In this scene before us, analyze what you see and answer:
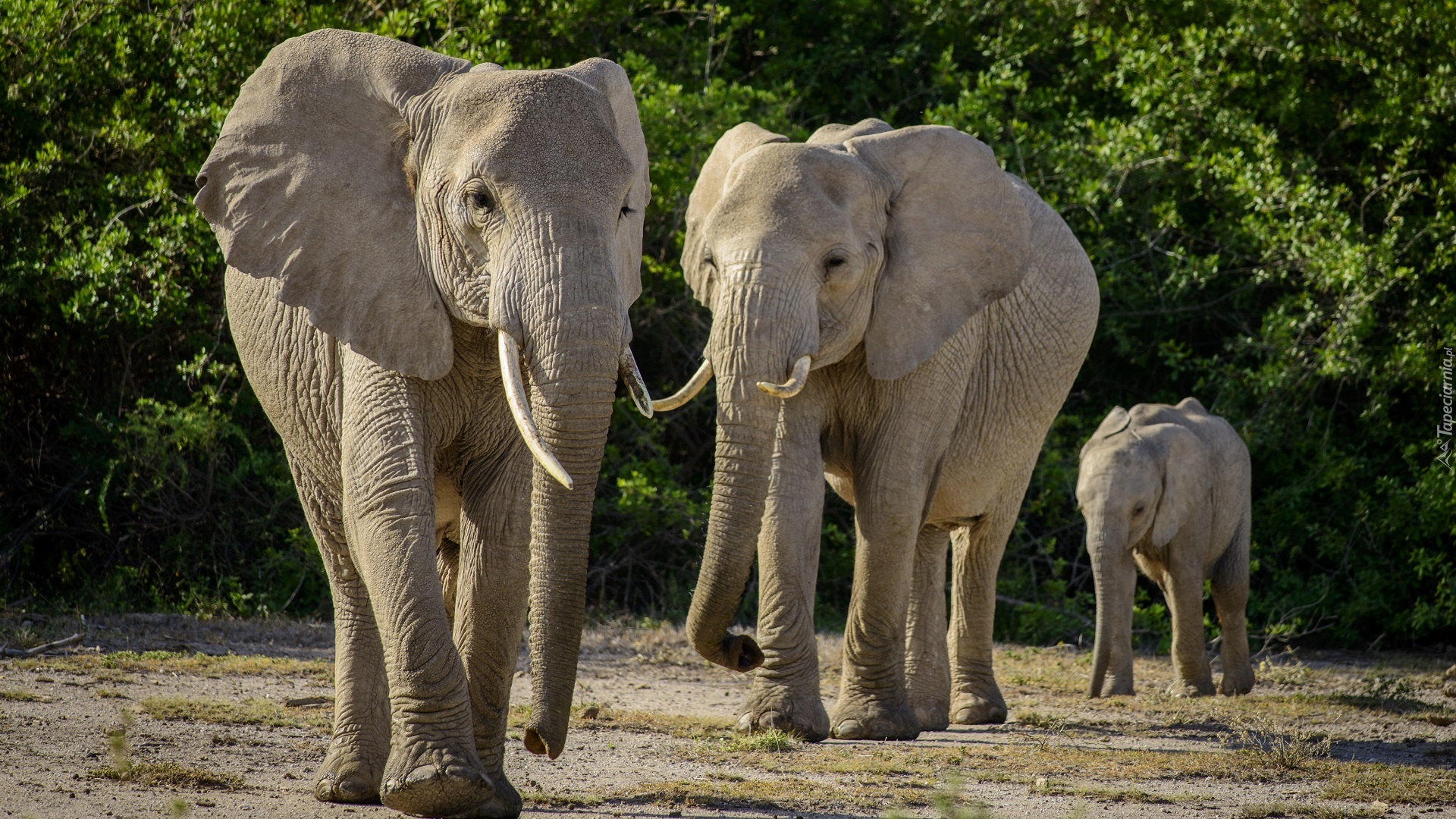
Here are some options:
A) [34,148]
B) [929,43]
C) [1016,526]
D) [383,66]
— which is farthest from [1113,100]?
[383,66]

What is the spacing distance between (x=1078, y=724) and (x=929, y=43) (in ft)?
24.3

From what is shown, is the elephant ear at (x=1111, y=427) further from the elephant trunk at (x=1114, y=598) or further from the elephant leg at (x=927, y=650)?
the elephant leg at (x=927, y=650)

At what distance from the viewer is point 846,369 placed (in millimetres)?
6715

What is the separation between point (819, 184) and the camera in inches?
252

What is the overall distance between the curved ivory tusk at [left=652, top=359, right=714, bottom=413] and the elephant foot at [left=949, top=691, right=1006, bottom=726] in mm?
2229

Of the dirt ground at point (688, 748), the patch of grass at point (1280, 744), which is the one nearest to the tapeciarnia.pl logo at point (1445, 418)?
the dirt ground at point (688, 748)

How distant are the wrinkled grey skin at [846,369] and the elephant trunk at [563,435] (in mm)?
1652

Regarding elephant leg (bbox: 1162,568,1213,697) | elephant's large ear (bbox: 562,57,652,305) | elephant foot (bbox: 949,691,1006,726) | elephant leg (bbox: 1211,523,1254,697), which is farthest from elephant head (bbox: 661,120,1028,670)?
elephant leg (bbox: 1211,523,1254,697)

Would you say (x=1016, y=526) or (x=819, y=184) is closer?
(x=819, y=184)

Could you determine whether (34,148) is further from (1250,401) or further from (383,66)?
(1250,401)

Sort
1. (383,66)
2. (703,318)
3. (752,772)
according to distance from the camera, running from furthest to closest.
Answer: (703,318), (752,772), (383,66)

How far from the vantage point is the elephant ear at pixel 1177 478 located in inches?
363

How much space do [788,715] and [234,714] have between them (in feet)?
7.46

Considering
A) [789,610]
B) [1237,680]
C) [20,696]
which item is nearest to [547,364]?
[789,610]
